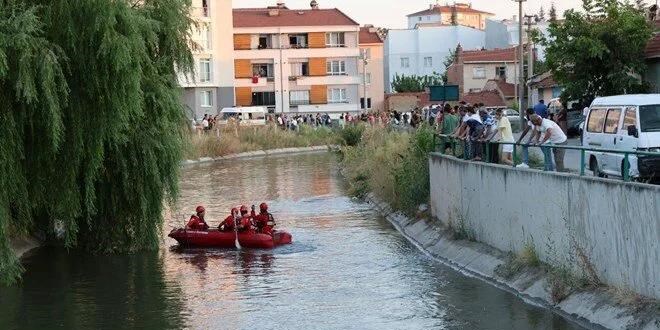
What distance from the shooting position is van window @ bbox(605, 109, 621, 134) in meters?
25.0

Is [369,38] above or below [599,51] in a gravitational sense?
above

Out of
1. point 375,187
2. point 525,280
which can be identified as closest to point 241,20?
point 375,187

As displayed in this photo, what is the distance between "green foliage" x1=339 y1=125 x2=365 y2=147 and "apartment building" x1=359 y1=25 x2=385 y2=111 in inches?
1668

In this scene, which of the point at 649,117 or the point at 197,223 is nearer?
the point at 649,117

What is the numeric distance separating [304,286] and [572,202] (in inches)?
262

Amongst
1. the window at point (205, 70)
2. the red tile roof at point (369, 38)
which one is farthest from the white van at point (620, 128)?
the red tile roof at point (369, 38)

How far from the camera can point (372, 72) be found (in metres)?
120

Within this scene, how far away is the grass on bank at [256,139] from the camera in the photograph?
72938 millimetres

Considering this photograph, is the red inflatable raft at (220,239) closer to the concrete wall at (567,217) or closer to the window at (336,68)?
the concrete wall at (567,217)

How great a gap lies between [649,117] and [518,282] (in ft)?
16.9

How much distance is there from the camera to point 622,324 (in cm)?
1652

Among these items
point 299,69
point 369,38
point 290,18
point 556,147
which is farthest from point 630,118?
point 369,38

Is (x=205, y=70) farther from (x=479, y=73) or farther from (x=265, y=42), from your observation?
(x=479, y=73)

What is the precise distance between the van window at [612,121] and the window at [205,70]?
74.5m
